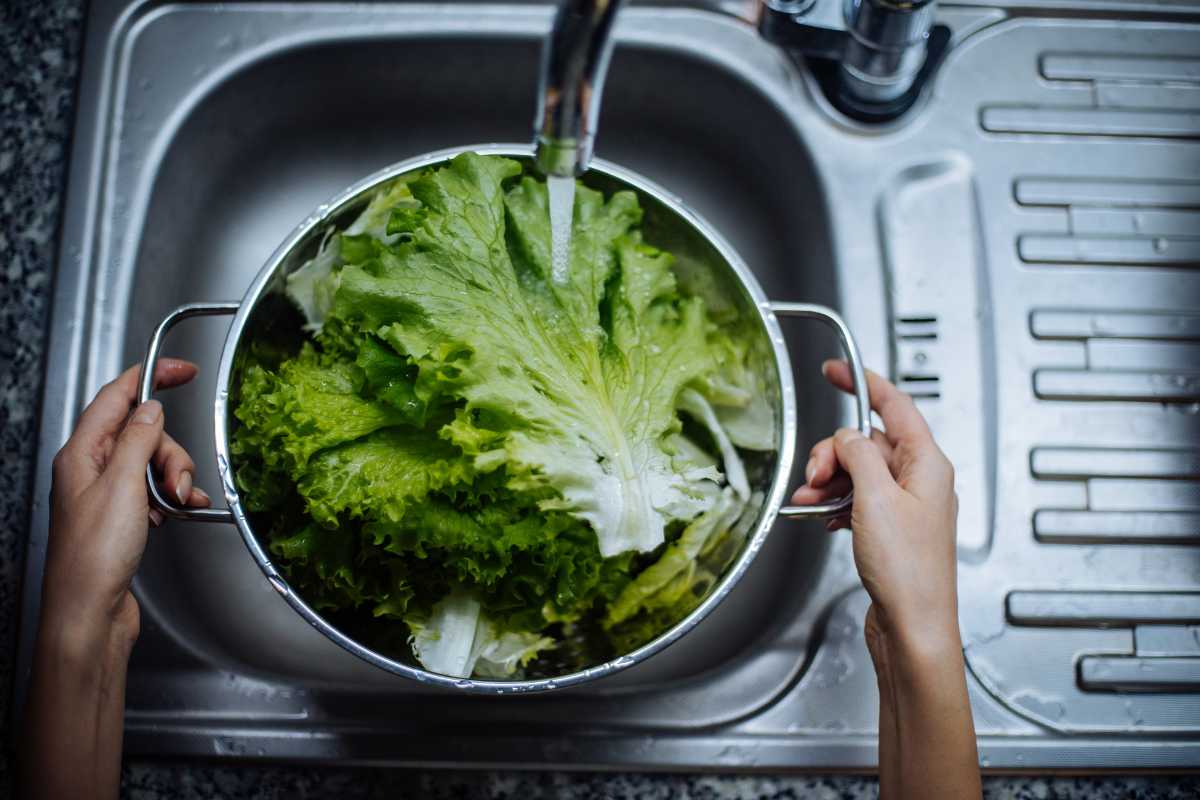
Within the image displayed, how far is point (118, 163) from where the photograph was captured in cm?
116

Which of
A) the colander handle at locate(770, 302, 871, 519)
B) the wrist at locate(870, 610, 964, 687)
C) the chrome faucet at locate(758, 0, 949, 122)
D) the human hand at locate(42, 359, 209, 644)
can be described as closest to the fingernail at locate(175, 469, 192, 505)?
the human hand at locate(42, 359, 209, 644)

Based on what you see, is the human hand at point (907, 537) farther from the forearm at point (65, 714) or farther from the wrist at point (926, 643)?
the forearm at point (65, 714)

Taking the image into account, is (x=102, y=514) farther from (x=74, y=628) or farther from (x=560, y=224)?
(x=560, y=224)

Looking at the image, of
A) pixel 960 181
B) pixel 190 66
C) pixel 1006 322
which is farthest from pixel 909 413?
pixel 190 66

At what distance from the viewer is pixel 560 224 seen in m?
0.91

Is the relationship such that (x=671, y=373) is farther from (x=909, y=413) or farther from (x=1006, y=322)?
(x=1006, y=322)

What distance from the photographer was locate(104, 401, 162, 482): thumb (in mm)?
903

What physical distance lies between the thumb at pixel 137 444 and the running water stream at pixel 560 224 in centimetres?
43

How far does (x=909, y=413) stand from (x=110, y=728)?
90 centimetres

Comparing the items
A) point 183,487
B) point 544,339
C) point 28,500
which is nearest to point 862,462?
point 544,339

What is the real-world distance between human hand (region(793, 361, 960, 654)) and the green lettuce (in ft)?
0.42

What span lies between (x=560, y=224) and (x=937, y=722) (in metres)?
0.63

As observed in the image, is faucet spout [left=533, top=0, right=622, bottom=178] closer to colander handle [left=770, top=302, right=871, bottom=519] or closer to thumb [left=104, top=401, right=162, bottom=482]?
colander handle [left=770, top=302, right=871, bottom=519]

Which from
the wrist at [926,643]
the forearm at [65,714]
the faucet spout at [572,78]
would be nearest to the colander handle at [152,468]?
the forearm at [65,714]
